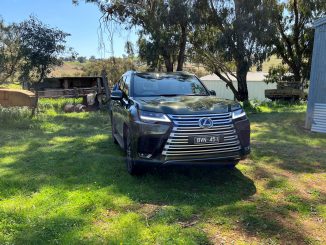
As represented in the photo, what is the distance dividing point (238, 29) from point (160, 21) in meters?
3.67

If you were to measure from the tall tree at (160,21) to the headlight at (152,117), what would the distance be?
39.6ft

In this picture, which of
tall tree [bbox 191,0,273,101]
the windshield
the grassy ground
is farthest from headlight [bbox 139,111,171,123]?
tall tree [bbox 191,0,273,101]

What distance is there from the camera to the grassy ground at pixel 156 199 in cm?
360

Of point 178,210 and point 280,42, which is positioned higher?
point 280,42

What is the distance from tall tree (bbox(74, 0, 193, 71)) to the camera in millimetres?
16000

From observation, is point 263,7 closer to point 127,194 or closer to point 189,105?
point 189,105

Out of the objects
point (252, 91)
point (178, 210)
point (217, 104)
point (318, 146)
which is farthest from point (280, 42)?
point (178, 210)

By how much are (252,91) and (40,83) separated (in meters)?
21.1

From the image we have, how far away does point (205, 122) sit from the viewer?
186 inches

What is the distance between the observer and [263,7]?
51.1 ft

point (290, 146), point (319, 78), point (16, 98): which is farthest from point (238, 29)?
point (16, 98)

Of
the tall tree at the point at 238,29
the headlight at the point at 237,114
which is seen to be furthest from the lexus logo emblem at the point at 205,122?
the tall tree at the point at 238,29

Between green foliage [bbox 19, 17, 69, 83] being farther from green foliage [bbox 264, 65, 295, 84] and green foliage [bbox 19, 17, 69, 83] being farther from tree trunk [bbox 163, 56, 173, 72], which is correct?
green foliage [bbox 264, 65, 295, 84]

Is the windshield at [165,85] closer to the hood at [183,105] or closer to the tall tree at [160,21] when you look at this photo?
the hood at [183,105]
